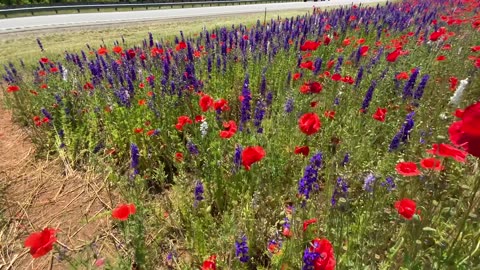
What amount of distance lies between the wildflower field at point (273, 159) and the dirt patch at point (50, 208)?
9 centimetres

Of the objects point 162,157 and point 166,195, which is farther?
point 162,157

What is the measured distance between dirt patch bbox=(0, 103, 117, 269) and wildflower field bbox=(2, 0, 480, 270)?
93 mm

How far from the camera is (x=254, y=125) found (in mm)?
2920

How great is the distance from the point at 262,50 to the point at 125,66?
2229 millimetres

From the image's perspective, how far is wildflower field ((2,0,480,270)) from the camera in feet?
5.47

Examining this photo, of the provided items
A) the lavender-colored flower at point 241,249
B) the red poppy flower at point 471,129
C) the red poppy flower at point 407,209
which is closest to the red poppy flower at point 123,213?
the lavender-colored flower at point 241,249

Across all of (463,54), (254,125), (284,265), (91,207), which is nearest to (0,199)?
(91,207)

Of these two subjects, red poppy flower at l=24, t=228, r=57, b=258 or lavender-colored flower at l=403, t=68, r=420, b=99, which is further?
lavender-colored flower at l=403, t=68, r=420, b=99

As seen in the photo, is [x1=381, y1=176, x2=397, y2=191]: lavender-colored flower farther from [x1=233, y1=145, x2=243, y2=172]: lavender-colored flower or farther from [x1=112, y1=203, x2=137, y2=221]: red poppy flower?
[x1=112, y1=203, x2=137, y2=221]: red poppy flower

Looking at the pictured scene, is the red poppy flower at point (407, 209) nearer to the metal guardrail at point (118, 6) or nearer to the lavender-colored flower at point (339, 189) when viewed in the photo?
the lavender-colored flower at point (339, 189)

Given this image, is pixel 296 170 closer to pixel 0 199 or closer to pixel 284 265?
pixel 284 265

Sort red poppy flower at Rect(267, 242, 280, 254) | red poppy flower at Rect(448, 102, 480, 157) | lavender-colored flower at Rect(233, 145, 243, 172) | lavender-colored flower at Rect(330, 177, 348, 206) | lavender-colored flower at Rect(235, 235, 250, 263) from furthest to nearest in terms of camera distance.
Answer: lavender-colored flower at Rect(233, 145, 243, 172) < red poppy flower at Rect(267, 242, 280, 254) < lavender-colored flower at Rect(235, 235, 250, 263) < lavender-colored flower at Rect(330, 177, 348, 206) < red poppy flower at Rect(448, 102, 480, 157)

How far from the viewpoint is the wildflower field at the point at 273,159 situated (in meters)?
1.67


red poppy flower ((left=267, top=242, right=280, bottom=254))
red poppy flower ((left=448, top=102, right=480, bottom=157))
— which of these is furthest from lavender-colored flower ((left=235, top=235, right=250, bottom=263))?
red poppy flower ((left=448, top=102, right=480, bottom=157))
